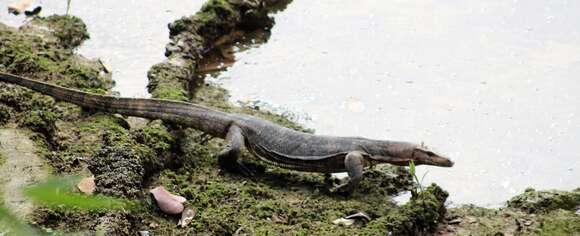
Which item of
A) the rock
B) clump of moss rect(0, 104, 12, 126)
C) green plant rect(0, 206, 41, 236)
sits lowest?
green plant rect(0, 206, 41, 236)

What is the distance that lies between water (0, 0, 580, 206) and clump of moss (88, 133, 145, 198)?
170 centimetres

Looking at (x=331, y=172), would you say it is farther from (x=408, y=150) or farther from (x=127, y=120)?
(x=127, y=120)

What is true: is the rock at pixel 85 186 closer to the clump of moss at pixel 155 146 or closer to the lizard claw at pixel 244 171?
the clump of moss at pixel 155 146

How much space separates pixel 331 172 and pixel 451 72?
2178 millimetres

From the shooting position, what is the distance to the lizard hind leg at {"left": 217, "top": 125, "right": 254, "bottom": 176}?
17.3 feet

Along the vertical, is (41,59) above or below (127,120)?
above

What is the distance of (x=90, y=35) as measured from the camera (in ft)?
24.3

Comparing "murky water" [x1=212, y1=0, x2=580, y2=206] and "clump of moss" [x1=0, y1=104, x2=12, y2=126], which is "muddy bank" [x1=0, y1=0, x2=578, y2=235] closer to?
"clump of moss" [x1=0, y1=104, x2=12, y2=126]

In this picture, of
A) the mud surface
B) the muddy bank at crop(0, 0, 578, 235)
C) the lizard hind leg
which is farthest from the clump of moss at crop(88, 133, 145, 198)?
the lizard hind leg

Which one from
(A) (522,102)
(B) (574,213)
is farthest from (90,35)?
(B) (574,213)

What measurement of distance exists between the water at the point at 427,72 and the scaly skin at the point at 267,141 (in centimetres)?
57

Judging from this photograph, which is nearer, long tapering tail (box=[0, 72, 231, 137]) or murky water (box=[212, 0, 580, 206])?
long tapering tail (box=[0, 72, 231, 137])

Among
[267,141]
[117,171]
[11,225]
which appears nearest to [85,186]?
[11,225]

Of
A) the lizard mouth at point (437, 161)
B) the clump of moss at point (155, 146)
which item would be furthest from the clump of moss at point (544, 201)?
the clump of moss at point (155, 146)
